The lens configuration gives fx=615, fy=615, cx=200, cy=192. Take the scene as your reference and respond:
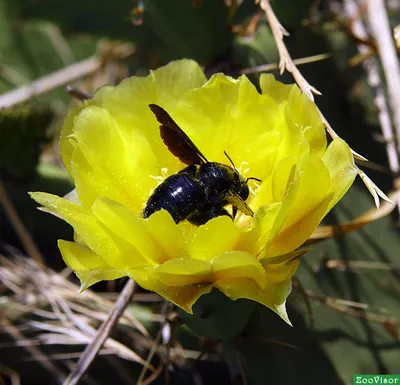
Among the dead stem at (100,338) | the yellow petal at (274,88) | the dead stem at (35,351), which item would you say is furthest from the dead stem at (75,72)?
the yellow petal at (274,88)

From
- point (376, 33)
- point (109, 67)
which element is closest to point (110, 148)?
point (376, 33)

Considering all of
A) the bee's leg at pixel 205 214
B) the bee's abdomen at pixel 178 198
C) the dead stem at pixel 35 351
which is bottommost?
the dead stem at pixel 35 351

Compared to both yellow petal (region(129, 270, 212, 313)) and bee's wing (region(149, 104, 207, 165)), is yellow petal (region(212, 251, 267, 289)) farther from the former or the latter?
bee's wing (region(149, 104, 207, 165))

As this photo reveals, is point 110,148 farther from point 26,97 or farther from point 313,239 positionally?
point 26,97

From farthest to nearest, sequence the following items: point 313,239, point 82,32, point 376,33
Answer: point 82,32, point 376,33, point 313,239

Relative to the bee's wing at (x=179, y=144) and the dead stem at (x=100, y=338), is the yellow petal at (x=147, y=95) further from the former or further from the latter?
the dead stem at (x=100, y=338)

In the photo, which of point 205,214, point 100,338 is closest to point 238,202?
point 205,214
